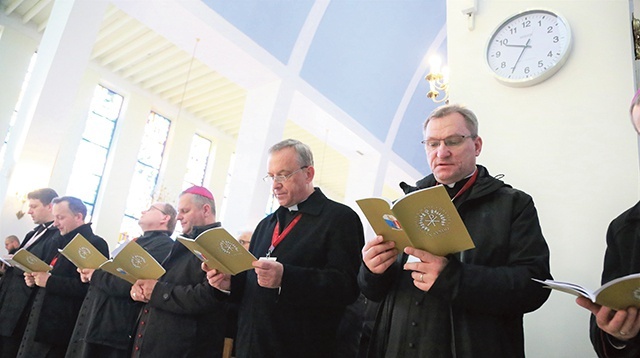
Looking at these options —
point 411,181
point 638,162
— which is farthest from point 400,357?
point 411,181

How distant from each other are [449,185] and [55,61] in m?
5.72

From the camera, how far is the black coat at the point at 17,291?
407 centimetres

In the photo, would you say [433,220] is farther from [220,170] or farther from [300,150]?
[220,170]

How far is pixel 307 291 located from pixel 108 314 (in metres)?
1.87

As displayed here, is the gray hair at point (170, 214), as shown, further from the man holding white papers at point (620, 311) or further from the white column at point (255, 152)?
the white column at point (255, 152)

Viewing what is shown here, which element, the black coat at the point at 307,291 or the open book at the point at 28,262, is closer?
the black coat at the point at 307,291

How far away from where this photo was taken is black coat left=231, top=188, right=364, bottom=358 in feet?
7.41

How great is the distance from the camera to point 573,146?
108 inches

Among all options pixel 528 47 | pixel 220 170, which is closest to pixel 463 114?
pixel 528 47

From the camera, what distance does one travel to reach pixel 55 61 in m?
6.04

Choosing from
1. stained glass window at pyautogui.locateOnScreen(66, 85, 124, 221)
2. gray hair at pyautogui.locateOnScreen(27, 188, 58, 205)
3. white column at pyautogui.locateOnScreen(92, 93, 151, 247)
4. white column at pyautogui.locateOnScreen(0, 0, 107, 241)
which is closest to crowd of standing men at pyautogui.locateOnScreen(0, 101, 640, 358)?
gray hair at pyautogui.locateOnScreen(27, 188, 58, 205)

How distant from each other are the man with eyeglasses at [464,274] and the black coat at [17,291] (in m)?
3.49

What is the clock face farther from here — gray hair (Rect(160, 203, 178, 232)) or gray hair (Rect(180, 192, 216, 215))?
gray hair (Rect(160, 203, 178, 232))

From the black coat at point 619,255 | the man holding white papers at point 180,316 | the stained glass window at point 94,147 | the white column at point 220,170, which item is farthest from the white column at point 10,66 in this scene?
the black coat at point 619,255
